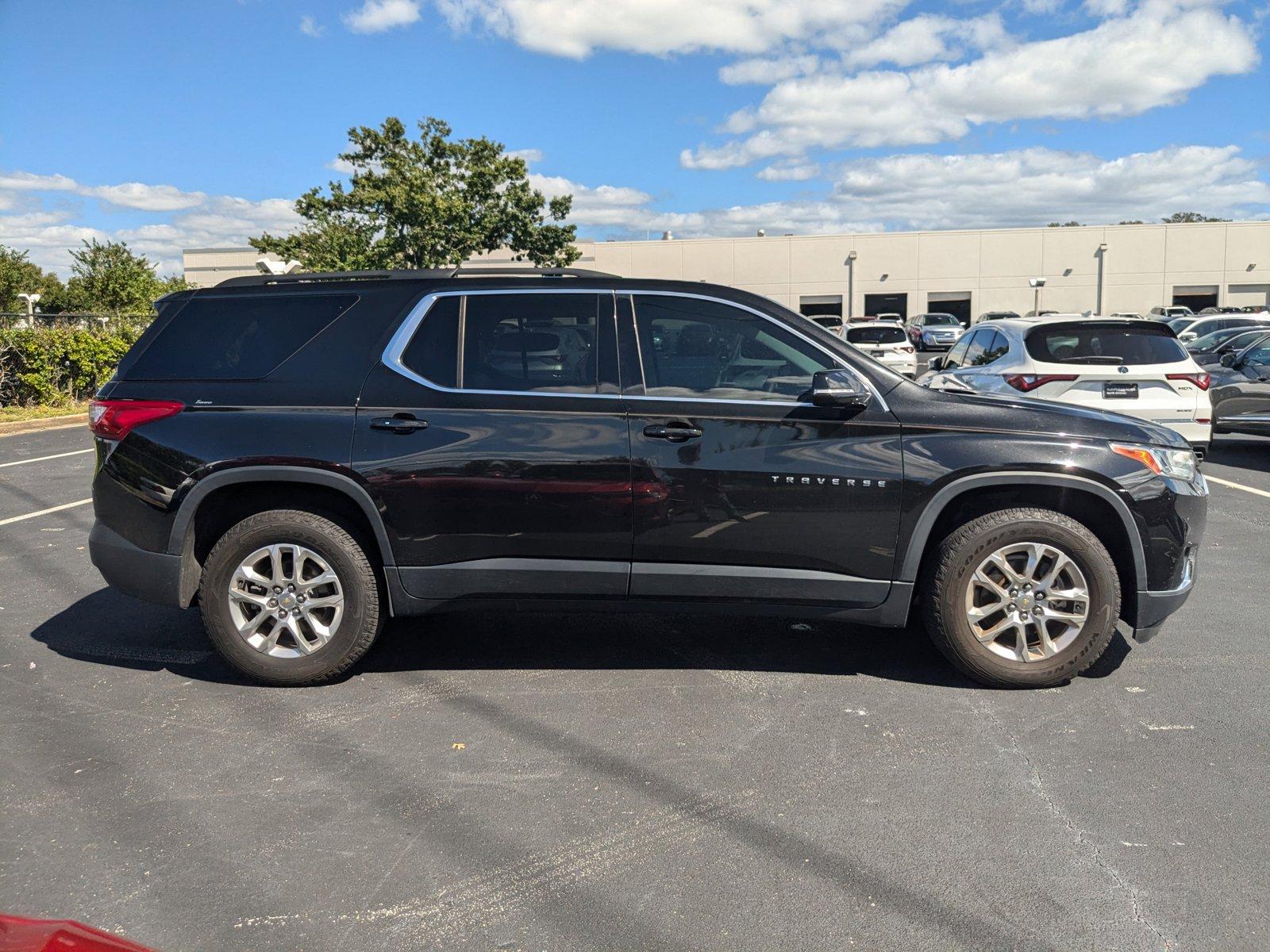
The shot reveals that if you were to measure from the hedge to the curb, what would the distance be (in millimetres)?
1142

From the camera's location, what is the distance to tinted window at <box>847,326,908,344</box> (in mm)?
25672

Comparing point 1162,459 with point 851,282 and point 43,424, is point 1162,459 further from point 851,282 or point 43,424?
point 851,282

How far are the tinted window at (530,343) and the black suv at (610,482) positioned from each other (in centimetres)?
1

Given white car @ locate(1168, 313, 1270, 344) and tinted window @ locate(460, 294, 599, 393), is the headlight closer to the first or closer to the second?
tinted window @ locate(460, 294, 599, 393)

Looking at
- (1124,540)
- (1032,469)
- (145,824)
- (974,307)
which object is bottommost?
(145,824)

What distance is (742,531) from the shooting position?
4504mm

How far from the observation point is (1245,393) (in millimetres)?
11406

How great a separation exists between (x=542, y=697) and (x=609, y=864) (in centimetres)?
148

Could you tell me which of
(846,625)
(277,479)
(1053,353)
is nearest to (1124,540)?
(846,625)

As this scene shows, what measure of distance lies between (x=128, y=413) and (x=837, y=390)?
3216 millimetres

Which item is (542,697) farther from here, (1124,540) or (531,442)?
(1124,540)

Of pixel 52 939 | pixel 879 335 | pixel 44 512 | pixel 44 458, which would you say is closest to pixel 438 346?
pixel 52 939

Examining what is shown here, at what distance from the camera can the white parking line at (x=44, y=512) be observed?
8.64 meters

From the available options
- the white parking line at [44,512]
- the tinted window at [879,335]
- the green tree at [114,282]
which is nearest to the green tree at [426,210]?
the green tree at [114,282]
